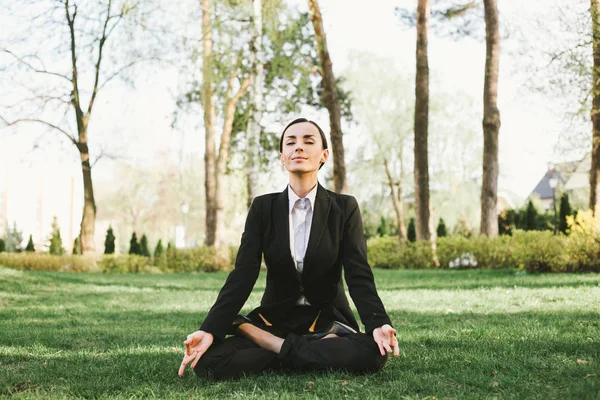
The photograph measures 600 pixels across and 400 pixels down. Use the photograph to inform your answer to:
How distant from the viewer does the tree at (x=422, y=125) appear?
61.1 feet

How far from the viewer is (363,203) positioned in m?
38.5

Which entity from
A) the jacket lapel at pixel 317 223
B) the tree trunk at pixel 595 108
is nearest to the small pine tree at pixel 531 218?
the tree trunk at pixel 595 108

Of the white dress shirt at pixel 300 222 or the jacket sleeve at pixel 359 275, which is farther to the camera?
the white dress shirt at pixel 300 222

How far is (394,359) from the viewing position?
410cm

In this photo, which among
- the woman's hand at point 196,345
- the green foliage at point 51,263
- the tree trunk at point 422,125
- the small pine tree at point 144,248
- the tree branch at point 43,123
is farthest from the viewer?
the small pine tree at point 144,248

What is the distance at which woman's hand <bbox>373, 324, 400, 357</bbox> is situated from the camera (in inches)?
132

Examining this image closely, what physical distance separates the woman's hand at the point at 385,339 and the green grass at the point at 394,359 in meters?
0.18

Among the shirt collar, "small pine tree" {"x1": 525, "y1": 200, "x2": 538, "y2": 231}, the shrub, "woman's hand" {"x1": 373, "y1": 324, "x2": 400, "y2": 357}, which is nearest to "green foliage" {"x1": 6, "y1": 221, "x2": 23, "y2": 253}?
the shrub

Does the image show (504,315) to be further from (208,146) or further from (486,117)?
(208,146)

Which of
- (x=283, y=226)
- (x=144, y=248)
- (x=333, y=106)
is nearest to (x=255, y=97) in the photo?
(x=333, y=106)

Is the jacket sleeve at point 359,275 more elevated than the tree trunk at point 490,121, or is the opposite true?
the tree trunk at point 490,121

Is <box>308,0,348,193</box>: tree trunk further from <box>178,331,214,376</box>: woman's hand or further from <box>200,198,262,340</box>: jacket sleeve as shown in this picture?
<box>178,331,214,376</box>: woman's hand

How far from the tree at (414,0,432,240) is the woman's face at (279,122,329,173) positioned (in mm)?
15313

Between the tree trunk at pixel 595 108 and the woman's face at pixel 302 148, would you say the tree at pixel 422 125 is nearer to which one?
the tree trunk at pixel 595 108
